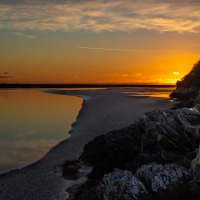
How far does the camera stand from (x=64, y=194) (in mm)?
13758

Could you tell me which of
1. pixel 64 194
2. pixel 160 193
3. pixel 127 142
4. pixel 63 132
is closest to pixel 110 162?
pixel 127 142

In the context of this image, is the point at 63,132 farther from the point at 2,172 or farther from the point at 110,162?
the point at 110,162

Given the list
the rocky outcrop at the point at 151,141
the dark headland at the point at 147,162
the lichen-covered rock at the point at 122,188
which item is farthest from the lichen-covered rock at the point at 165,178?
the rocky outcrop at the point at 151,141

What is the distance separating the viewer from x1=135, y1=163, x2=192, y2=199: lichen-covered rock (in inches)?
388

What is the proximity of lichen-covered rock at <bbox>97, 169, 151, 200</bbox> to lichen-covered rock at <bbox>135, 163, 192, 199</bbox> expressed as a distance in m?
0.31

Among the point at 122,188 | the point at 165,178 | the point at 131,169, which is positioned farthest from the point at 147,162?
the point at 122,188

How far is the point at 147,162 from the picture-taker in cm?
1278

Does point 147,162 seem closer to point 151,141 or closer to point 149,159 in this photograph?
point 149,159

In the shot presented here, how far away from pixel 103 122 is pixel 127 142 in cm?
1893

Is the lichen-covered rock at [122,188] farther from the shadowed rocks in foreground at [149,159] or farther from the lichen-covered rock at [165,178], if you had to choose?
the lichen-covered rock at [165,178]

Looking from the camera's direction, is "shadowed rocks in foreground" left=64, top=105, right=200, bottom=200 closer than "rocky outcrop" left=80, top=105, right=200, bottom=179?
Yes

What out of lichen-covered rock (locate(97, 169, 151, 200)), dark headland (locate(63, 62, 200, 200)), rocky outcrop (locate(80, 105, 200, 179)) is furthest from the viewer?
rocky outcrop (locate(80, 105, 200, 179))

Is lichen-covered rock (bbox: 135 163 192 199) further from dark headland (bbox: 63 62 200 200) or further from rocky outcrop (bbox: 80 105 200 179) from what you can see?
rocky outcrop (bbox: 80 105 200 179)

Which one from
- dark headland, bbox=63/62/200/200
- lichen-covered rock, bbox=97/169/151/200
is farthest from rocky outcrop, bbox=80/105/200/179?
lichen-covered rock, bbox=97/169/151/200
